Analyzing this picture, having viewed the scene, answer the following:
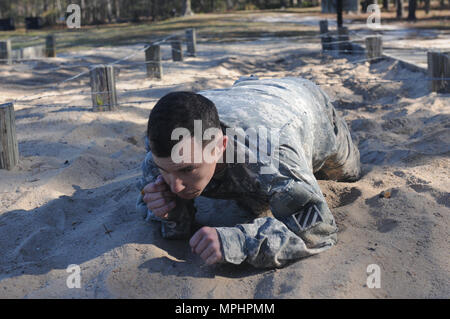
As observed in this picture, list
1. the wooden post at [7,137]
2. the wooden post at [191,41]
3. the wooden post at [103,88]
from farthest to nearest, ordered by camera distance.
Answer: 1. the wooden post at [191,41]
2. the wooden post at [103,88]
3. the wooden post at [7,137]

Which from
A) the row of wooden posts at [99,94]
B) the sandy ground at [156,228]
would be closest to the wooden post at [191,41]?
the row of wooden posts at [99,94]

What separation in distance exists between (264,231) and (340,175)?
131cm

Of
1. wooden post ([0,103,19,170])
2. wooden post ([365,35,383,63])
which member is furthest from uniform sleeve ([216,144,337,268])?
wooden post ([365,35,383,63])

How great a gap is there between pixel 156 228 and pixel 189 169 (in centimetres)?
81

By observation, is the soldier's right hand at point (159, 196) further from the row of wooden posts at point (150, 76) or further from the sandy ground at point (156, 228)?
the row of wooden posts at point (150, 76)

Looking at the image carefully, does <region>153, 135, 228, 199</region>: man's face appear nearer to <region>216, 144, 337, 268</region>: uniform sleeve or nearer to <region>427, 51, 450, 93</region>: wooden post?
<region>216, 144, 337, 268</region>: uniform sleeve

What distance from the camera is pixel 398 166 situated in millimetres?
3900

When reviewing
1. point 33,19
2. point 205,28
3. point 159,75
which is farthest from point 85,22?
point 159,75

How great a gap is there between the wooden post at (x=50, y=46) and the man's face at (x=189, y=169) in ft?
33.5

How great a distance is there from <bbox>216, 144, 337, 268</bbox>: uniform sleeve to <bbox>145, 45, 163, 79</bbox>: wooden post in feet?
21.1

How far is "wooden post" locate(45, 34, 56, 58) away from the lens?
11.6 m

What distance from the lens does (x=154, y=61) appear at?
338 inches

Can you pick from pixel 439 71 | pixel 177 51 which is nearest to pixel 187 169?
pixel 439 71

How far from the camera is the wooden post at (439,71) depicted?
6.04 meters
